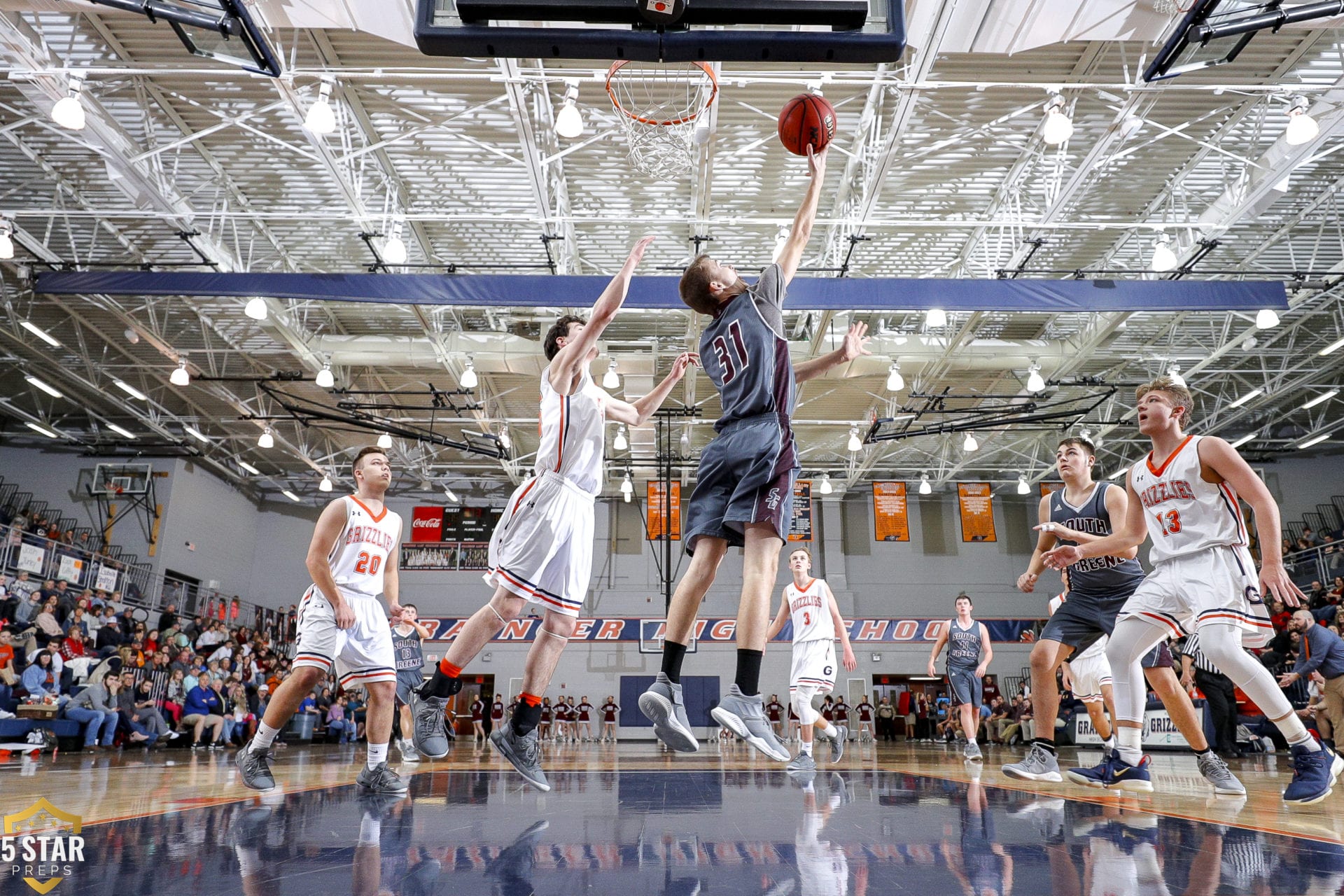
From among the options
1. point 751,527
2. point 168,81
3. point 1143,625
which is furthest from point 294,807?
point 168,81

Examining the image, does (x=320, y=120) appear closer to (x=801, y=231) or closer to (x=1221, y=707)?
(x=801, y=231)

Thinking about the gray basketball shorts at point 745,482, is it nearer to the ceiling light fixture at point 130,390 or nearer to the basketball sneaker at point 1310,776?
the basketball sneaker at point 1310,776

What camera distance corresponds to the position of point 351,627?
4.74m

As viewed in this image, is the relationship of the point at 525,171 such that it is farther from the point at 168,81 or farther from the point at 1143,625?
the point at 1143,625

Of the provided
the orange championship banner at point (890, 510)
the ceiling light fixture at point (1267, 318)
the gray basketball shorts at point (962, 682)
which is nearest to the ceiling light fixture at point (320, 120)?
the gray basketball shorts at point (962, 682)

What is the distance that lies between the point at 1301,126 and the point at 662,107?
21.5 ft

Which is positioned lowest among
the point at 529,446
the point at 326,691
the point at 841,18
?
the point at 326,691

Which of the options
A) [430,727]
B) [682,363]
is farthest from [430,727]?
[682,363]

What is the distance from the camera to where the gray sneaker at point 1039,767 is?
5352mm

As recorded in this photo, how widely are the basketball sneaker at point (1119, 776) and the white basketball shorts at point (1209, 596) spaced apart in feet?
2.98

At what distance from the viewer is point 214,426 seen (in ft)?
76.0

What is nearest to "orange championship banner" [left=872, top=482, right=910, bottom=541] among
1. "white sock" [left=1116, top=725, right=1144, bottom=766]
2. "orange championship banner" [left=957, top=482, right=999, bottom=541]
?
"orange championship banner" [left=957, top=482, right=999, bottom=541]

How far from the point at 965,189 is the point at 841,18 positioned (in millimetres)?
9721

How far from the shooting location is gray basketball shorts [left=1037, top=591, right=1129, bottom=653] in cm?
539
